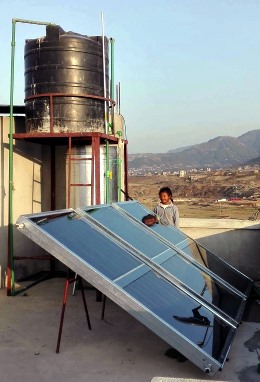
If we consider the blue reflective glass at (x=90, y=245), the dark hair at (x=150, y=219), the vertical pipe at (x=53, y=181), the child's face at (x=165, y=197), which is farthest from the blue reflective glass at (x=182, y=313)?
the vertical pipe at (x=53, y=181)

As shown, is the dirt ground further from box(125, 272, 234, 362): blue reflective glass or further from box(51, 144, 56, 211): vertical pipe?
box(125, 272, 234, 362): blue reflective glass

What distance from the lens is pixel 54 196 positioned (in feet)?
30.5

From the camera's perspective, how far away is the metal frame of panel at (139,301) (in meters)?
4.01

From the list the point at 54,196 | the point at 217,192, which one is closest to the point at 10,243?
the point at 54,196

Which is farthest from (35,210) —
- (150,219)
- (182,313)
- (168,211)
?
(182,313)

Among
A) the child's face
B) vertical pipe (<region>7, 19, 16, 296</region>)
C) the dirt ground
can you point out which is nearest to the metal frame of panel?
the child's face

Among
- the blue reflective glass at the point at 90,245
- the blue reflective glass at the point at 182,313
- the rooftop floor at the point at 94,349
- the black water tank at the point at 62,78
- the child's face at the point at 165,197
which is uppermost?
the black water tank at the point at 62,78

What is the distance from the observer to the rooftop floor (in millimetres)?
4531

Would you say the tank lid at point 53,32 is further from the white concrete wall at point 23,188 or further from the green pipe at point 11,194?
the white concrete wall at point 23,188

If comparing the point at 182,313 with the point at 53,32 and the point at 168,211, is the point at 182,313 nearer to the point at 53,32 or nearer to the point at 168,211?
the point at 168,211

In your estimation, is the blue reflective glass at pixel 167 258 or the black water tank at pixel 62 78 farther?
the black water tank at pixel 62 78

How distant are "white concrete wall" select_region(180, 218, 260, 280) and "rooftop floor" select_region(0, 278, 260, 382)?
1.53 meters

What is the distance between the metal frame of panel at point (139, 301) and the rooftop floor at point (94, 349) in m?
0.36

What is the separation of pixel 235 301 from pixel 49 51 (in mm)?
4988
